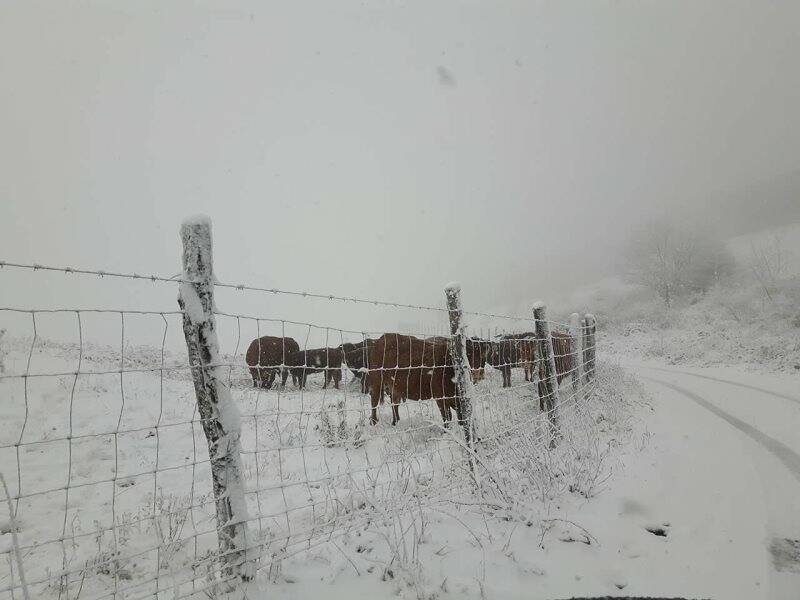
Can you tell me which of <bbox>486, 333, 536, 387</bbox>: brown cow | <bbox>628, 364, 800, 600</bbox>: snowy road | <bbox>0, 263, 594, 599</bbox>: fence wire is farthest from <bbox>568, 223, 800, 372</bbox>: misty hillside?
<bbox>0, 263, 594, 599</bbox>: fence wire

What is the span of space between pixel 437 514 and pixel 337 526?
2.59ft

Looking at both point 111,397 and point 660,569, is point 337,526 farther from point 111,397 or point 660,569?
point 111,397

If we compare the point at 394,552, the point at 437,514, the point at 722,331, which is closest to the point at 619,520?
the point at 437,514

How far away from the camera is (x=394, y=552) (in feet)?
7.89

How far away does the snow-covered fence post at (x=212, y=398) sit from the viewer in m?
2.29

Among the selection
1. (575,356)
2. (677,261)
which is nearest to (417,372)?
(575,356)

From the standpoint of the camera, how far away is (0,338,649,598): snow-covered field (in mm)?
2396

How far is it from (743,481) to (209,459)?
4525 millimetres

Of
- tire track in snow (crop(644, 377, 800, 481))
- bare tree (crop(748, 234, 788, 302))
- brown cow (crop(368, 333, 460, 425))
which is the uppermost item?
bare tree (crop(748, 234, 788, 302))

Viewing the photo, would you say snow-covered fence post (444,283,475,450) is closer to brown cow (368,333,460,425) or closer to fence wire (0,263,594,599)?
fence wire (0,263,594,599)

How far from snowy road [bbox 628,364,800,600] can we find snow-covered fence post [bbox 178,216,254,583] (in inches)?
106

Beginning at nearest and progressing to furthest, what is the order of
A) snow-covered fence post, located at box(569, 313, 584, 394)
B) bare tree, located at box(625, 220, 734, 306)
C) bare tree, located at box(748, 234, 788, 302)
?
snow-covered fence post, located at box(569, 313, 584, 394), bare tree, located at box(748, 234, 788, 302), bare tree, located at box(625, 220, 734, 306)

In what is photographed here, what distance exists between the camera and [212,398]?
2.33 meters

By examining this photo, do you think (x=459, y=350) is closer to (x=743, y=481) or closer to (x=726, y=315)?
(x=743, y=481)
